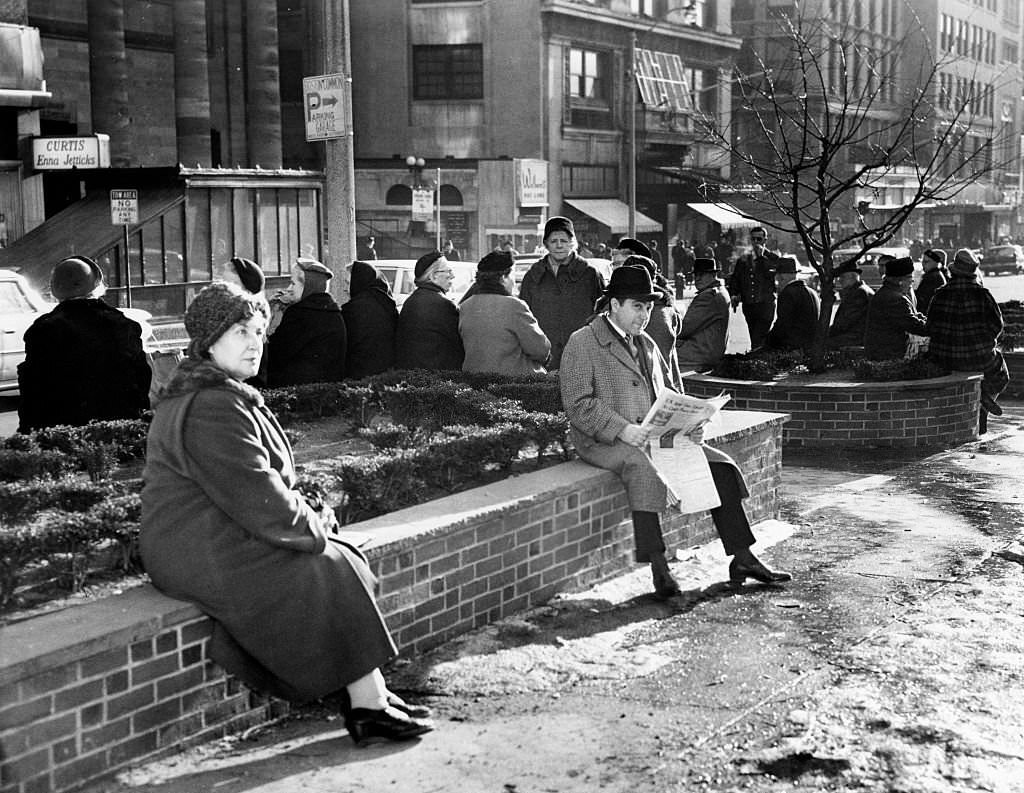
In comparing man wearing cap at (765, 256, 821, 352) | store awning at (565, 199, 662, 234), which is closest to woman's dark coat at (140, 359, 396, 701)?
man wearing cap at (765, 256, 821, 352)

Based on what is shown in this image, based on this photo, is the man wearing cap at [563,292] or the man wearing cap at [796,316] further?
A: the man wearing cap at [796,316]

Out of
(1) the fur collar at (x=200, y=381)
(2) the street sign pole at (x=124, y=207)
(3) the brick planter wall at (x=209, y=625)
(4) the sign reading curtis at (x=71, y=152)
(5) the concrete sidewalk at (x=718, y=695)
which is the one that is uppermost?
(4) the sign reading curtis at (x=71, y=152)

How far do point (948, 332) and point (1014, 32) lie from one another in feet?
312

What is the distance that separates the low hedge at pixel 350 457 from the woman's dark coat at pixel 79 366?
579mm

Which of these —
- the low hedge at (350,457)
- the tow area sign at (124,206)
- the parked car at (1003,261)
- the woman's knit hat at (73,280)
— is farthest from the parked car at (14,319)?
the parked car at (1003,261)

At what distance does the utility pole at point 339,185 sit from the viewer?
52.9ft

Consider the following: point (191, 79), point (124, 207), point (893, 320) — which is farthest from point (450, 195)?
point (893, 320)

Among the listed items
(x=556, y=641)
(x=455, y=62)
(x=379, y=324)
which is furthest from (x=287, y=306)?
(x=455, y=62)

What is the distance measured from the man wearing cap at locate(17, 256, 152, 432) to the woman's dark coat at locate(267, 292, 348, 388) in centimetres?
195

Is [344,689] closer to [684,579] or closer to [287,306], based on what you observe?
Answer: [684,579]

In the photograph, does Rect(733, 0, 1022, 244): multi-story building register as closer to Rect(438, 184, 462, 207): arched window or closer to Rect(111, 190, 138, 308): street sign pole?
Rect(438, 184, 462, 207): arched window

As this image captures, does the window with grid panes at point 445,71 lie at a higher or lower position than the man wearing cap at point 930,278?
higher

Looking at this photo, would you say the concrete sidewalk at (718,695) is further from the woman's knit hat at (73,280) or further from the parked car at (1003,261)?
the parked car at (1003,261)

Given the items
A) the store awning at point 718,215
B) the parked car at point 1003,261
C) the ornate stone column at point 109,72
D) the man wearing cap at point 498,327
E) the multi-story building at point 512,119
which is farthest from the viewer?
the parked car at point 1003,261
